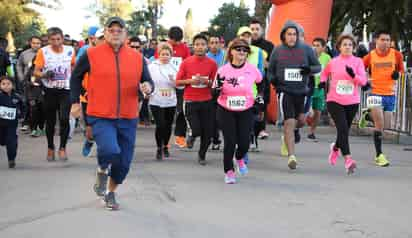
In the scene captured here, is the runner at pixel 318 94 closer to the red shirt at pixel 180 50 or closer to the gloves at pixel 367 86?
the red shirt at pixel 180 50

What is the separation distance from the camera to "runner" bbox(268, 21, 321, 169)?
32.2ft

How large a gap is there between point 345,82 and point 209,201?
3043mm

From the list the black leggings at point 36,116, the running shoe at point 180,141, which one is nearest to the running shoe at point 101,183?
the running shoe at point 180,141

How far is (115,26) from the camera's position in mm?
7117

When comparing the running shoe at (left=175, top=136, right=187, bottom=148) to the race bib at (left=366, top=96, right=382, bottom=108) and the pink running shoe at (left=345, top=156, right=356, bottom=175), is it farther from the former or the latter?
the pink running shoe at (left=345, top=156, right=356, bottom=175)

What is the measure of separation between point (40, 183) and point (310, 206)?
10.3 feet

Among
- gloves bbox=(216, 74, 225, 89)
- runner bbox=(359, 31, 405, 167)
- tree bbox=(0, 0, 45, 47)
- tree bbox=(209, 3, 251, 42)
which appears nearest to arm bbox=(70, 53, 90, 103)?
gloves bbox=(216, 74, 225, 89)

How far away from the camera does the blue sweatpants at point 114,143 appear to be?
22.7 feet

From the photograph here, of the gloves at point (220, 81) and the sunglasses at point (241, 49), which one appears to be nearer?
the sunglasses at point (241, 49)

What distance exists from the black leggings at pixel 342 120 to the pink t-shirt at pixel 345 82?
0.07m

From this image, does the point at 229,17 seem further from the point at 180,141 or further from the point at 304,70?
the point at 304,70

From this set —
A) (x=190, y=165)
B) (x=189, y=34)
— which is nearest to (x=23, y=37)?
(x=189, y=34)

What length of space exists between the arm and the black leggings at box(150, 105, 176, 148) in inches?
138

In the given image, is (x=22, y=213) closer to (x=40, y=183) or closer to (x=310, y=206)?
(x=40, y=183)
